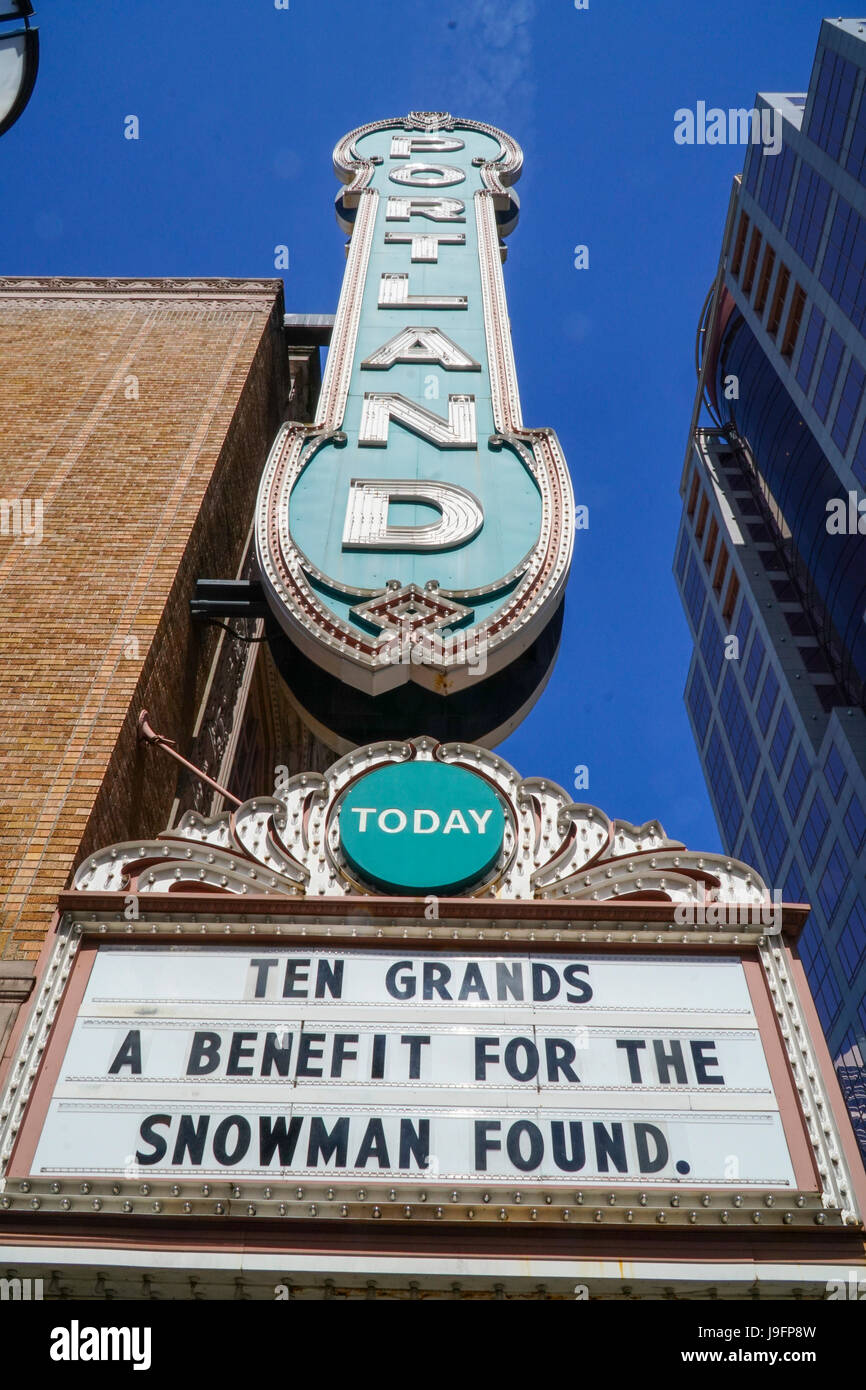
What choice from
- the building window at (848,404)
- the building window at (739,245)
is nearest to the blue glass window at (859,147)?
the building window at (848,404)

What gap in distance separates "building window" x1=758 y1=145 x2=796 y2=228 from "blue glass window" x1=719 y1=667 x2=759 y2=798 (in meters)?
27.0

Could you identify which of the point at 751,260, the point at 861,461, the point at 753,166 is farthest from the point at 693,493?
the point at 861,461

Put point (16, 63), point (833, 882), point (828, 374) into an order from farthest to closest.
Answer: point (833, 882) → point (828, 374) → point (16, 63)

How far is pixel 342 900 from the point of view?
6.70m

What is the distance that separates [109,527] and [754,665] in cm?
5679

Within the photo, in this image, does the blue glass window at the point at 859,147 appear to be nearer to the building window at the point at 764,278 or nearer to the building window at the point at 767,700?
the building window at the point at 764,278

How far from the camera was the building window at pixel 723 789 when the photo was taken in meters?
69.5

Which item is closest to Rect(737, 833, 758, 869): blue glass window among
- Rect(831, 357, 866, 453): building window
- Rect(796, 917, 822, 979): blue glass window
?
Rect(796, 917, 822, 979): blue glass window

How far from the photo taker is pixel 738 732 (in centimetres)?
6788

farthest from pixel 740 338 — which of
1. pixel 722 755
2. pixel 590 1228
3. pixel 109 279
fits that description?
pixel 590 1228

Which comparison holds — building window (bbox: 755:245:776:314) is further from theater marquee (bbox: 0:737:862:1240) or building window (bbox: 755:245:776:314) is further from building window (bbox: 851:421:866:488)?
theater marquee (bbox: 0:737:862:1240)

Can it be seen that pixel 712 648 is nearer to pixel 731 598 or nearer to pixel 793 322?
pixel 731 598

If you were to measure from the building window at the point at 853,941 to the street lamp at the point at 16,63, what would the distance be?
4939 centimetres
